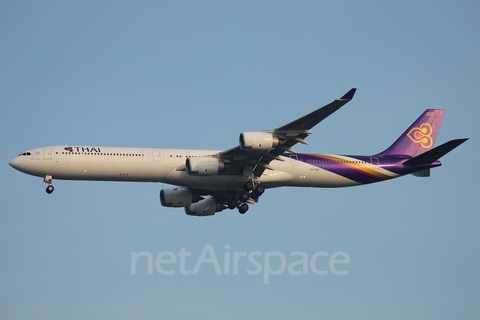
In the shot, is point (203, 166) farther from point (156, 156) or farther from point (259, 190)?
point (259, 190)

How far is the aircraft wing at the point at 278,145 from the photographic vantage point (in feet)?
174

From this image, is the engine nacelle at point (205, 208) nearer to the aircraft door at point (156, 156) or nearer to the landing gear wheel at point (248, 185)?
the landing gear wheel at point (248, 185)

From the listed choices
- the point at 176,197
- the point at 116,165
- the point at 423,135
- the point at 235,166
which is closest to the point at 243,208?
the point at 176,197

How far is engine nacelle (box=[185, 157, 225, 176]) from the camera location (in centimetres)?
5788

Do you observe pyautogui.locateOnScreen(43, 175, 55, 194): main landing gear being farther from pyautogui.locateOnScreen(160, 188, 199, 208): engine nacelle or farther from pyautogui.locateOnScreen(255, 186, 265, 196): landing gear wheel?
pyautogui.locateOnScreen(255, 186, 265, 196): landing gear wheel

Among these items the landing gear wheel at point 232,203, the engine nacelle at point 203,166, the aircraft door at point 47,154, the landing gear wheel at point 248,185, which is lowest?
the landing gear wheel at point 232,203

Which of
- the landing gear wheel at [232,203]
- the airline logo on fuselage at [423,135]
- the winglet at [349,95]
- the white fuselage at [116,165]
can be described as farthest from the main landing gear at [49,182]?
the airline logo on fuselage at [423,135]

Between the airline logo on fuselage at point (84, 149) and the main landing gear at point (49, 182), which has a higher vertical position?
the airline logo on fuselage at point (84, 149)

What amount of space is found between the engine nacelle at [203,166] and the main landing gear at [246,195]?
3263mm

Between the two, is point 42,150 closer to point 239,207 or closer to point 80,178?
point 80,178

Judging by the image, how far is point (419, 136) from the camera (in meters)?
69.0

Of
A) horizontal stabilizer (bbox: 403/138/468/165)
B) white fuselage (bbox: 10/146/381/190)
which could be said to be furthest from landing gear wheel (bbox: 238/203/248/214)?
horizontal stabilizer (bbox: 403/138/468/165)

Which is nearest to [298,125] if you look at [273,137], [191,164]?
[273,137]

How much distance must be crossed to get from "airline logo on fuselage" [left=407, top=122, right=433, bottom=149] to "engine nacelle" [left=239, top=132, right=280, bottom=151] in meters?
17.5
